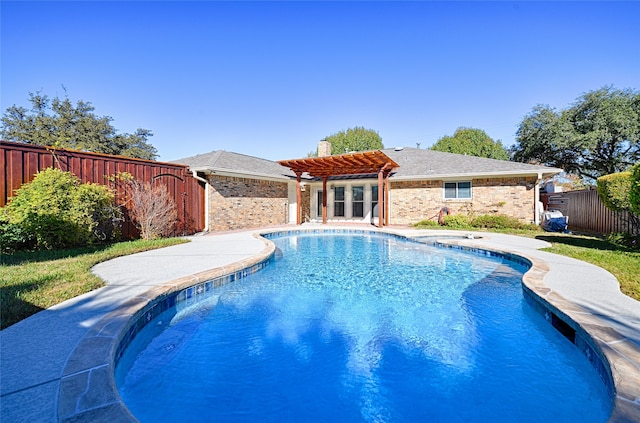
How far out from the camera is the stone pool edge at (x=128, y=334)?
203 cm

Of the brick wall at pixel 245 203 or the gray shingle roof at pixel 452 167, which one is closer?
the brick wall at pixel 245 203

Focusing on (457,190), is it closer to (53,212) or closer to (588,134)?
(588,134)

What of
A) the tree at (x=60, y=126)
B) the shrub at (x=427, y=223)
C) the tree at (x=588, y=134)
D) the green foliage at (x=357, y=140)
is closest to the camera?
the shrub at (x=427, y=223)

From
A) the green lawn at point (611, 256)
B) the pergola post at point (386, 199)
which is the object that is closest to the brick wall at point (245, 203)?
the pergola post at point (386, 199)

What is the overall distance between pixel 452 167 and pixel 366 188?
487 centimetres

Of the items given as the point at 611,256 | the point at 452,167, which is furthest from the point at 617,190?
the point at 452,167

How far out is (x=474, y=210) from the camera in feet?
50.2

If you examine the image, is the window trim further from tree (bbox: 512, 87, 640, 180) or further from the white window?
tree (bbox: 512, 87, 640, 180)

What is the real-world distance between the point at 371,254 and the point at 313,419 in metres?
7.21

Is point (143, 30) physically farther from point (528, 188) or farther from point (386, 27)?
point (528, 188)

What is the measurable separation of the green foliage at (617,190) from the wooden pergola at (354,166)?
24.8 ft

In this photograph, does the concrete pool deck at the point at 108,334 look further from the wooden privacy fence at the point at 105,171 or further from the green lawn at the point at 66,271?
the wooden privacy fence at the point at 105,171

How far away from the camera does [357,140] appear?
134 feet

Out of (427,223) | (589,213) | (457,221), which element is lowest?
(427,223)
